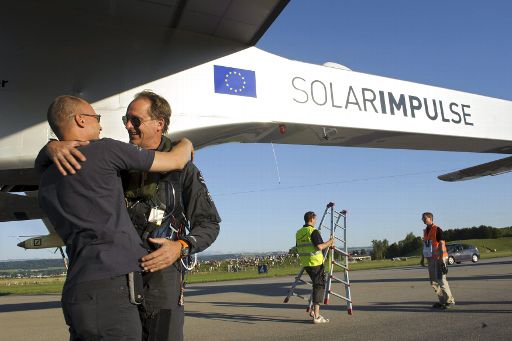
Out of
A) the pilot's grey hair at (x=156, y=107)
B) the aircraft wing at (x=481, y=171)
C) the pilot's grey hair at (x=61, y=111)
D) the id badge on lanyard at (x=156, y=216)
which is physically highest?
the aircraft wing at (x=481, y=171)

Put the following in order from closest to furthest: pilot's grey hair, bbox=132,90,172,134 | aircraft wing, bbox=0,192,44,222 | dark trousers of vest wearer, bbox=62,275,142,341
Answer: dark trousers of vest wearer, bbox=62,275,142,341 → pilot's grey hair, bbox=132,90,172,134 → aircraft wing, bbox=0,192,44,222

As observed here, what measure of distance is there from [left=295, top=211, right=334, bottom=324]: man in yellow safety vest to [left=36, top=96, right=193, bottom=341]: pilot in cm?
509

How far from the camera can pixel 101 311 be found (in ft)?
5.31

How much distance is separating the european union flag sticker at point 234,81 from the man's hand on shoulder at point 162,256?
13.1 feet

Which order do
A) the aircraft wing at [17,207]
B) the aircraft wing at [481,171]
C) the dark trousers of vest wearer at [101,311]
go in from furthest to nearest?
the aircraft wing at [481,171]
the aircraft wing at [17,207]
the dark trousers of vest wearer at [101,311]

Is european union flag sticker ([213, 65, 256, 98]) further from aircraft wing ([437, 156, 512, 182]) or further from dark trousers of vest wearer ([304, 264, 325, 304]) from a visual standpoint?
aircraft wing ([437, 156, 512, 182])

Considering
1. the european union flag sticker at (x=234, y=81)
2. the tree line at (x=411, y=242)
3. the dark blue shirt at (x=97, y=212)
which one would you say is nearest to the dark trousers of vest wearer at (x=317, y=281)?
the european union flag sticker at (x=234, y=81)

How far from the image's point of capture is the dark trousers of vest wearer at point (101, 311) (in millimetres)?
1606

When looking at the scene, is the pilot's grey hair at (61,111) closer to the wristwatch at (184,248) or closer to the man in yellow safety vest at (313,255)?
the wristwatch at (184,248)

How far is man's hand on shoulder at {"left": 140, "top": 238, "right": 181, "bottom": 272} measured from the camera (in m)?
1.76

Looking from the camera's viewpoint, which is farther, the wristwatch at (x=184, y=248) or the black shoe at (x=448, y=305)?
the black shoe at (x=448, y=305)

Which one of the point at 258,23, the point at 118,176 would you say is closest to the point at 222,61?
the point at 258,23

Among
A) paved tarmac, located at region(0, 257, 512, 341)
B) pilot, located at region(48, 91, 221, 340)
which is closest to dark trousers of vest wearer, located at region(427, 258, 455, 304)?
paved tarmac, located at region(0, 257, 512, 341)

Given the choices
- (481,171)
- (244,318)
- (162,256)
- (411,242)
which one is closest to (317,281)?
(244,318)
